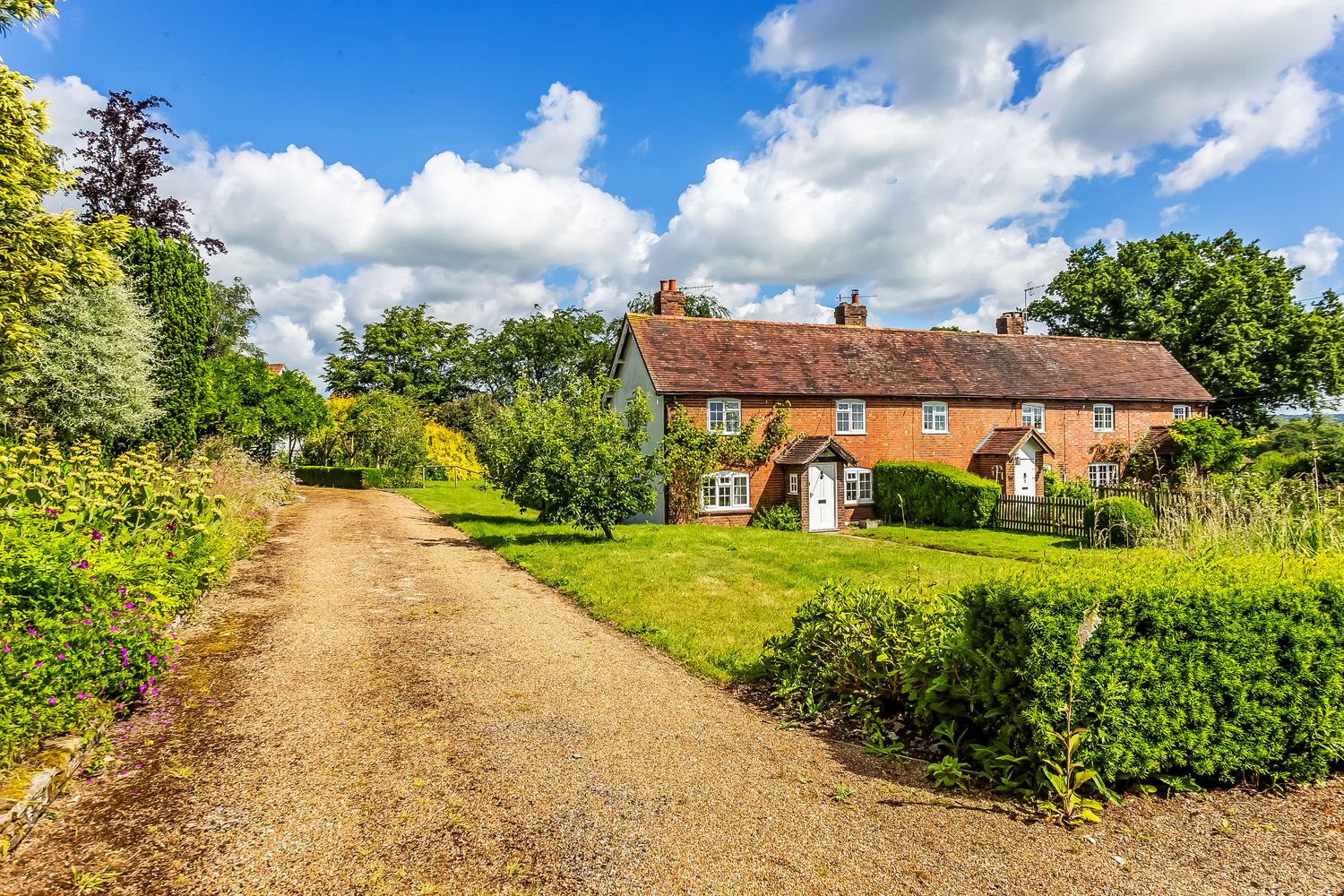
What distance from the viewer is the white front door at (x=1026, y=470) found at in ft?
90.2

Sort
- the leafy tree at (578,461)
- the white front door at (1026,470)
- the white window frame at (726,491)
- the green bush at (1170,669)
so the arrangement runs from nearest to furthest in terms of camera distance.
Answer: the green bush at (1170,669) < the leafy tree at (578,461) < the white window frame at (726,491) < the white front door at (1026,470)

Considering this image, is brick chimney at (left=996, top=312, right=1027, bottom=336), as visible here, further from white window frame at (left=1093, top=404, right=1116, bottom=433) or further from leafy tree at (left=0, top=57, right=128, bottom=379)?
leafy tree at (left=0, top=57, right=128, bottom=379)

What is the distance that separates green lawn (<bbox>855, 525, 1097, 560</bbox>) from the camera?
17.9m

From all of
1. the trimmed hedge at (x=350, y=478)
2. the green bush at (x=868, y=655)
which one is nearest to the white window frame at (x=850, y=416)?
the green bush at (x=868, y=655)

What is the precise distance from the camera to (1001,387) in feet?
94.7

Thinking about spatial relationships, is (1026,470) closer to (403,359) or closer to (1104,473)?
(1104,473)

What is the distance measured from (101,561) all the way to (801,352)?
24.2 m

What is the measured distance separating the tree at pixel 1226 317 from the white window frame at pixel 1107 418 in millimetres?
11097

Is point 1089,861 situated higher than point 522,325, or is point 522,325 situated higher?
point 522,325

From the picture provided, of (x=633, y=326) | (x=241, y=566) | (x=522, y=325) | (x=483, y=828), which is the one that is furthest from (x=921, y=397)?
(x=522, y=325)

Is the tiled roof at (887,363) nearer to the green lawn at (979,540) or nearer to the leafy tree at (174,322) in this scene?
the green lawn at (979,540)

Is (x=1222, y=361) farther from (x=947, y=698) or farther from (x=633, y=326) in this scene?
(x=947, y=698)

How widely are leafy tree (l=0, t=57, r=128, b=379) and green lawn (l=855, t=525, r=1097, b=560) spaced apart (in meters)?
21.0

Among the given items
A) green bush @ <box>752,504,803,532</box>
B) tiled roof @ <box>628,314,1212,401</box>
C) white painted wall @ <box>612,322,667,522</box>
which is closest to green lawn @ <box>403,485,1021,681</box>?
green bush @ <box>752,504,803,532</box>
